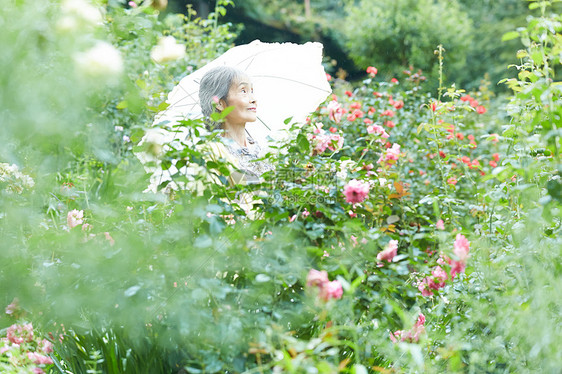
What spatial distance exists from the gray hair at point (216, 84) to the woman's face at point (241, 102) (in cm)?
2

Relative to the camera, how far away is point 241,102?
10.2 ft

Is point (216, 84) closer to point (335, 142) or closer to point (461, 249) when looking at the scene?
point (335, 142)

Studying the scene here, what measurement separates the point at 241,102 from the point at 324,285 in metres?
1.79

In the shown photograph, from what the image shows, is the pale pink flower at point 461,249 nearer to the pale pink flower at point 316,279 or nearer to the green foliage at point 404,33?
the pale pink flower at point 316,279

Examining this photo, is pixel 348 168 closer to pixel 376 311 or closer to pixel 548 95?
pixel 376 311

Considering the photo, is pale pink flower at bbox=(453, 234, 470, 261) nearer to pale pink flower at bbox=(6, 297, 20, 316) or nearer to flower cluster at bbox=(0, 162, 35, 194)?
pale pink flower at bbox=(6, 297, 20, 316)

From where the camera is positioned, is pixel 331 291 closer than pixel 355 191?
Yes

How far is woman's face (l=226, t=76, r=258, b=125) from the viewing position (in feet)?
10.2

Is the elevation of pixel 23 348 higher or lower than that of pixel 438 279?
lower

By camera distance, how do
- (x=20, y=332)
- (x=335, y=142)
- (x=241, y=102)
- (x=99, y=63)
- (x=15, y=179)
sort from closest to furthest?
(x=99, y=63) < (x=20, y=332) < (x=335, y=142) < (x=15, y=179) < (x=241, y=102)

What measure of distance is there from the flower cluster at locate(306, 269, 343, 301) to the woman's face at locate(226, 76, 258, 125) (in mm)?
1712

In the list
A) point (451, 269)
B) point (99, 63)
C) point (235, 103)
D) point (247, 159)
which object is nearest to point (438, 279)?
point (451, 269)

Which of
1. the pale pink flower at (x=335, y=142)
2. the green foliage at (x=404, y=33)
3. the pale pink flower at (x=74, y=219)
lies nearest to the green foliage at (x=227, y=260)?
the pale pink flower at (x=335, y=142)

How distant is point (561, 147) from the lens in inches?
63.2
